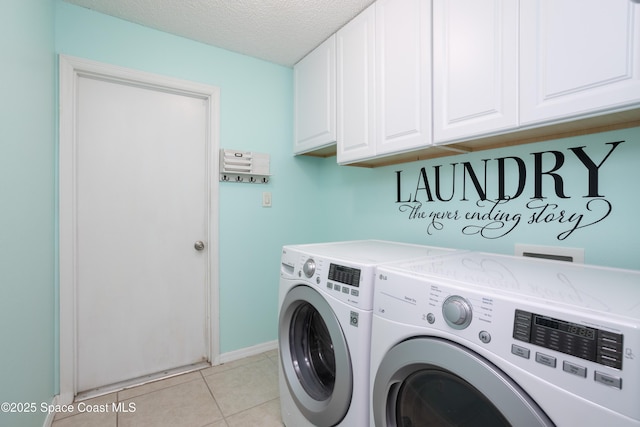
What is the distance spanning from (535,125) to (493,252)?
2.07ft

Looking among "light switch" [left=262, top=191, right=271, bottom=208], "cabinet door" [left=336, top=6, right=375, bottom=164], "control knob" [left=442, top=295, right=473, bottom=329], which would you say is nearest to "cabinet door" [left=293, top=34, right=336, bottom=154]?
"cabinet door" [left=336, top=6, right=375, bottom=164]

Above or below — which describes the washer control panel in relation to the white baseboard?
above

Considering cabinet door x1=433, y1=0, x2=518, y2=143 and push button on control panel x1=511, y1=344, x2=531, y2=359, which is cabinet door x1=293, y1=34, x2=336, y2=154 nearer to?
cabinet door x1=433, y1=0, x2=518, y2=143

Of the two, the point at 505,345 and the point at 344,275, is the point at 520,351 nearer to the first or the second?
the point at 505,345

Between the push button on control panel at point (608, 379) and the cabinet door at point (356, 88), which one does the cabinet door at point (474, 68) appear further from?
the push button on control panel at point (608, 379)

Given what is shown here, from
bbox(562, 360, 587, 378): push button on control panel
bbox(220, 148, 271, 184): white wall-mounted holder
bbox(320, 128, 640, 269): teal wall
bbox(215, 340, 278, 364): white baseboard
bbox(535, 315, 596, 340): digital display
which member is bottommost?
bbox(215, 340, 278, 364): white baseboard

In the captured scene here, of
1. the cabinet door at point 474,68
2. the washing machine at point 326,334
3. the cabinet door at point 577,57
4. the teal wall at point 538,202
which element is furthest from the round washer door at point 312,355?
the cabinet door at point 577,57

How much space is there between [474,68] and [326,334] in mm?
1274

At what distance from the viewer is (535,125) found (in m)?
1.04

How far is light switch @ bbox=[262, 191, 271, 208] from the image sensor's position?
2.33 metres

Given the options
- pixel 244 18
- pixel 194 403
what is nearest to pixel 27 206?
pixel 194 403

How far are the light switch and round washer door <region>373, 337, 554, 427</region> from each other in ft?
5.36

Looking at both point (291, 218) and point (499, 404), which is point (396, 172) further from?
point (499, 404)

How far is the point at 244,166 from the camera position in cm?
218
